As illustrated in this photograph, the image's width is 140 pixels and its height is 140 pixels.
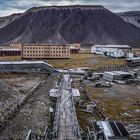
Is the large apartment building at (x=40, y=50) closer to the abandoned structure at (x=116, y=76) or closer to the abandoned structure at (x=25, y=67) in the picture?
the abandoned structure at (x=25, y=67)

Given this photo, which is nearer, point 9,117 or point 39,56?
point 9,117

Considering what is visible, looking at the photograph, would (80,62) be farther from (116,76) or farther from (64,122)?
(64,122)

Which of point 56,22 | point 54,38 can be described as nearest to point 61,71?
point 54,38

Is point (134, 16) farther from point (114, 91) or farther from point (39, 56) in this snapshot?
point (114, 91)

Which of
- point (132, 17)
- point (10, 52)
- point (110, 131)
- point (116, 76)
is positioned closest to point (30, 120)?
point (110, 131)

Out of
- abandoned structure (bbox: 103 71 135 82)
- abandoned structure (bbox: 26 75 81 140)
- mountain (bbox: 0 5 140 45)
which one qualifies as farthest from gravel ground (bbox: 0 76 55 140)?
mountain (bbox: 0 5 140 45)

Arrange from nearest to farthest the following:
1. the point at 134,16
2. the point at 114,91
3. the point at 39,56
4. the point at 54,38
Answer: the point at 114,91, the point at 39,56, the point at 54,38, the point at 134,16

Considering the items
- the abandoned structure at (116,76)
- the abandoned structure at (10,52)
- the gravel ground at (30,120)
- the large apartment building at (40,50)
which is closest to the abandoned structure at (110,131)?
the gravel ground at (30,120)
